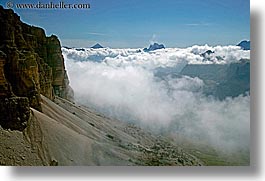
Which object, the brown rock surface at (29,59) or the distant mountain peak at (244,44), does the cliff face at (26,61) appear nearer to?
the brown rock surface at (29,59)

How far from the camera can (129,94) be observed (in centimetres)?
336

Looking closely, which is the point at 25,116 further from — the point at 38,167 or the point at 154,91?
the point at 154,91

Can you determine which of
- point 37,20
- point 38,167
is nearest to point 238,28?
point 37,20

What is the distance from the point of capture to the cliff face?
328 centimetres

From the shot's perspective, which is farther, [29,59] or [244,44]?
[29,59]

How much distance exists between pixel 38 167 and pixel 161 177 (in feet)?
2.84

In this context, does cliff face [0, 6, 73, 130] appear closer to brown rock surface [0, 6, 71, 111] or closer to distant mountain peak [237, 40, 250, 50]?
brown rock surface [0, 6, 71, 111]

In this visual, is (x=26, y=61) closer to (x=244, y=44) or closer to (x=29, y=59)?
(x=29, y=59)

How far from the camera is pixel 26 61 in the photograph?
3.31m

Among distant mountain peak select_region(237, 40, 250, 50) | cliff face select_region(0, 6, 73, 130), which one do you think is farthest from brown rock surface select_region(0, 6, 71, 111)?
distant mountain peak select_region(237, 40, 250, 50)

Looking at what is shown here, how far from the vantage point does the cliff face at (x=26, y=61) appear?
328 centimetres

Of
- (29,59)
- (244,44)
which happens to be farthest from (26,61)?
(244,44)

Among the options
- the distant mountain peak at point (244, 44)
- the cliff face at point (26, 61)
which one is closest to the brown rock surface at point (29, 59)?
the cliff face at point (26, 61)

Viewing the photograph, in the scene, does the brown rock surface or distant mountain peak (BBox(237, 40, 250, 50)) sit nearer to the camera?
distant mountain peak (BBox(237, 40, 250, 50))
